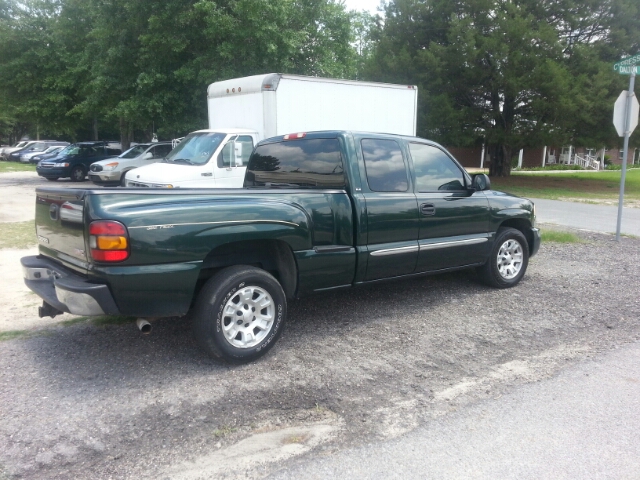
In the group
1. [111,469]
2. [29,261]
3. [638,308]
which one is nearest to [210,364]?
[111,469]

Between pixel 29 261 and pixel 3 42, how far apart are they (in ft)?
70.4

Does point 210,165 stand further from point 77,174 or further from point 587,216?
point 77,174

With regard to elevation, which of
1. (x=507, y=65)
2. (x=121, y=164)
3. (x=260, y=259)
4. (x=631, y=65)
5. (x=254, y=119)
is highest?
(x=507, y=65)

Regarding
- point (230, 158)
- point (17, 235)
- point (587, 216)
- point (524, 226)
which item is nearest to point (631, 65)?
point (524, 226)

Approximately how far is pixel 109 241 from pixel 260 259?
1368mm

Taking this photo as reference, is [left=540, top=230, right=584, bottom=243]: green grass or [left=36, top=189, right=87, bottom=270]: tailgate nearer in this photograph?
[left=36, top=189, right=87, bottom=270]: tailgate

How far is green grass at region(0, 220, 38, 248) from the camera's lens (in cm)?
919

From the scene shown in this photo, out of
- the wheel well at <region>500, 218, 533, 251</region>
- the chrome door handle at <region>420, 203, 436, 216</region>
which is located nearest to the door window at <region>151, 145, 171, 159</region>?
the wheel well at <region>500, 218, 533, 251</region>

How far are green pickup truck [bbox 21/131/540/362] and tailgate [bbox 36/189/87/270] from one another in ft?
0.06

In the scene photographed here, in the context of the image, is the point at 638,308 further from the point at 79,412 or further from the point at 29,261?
the point at 29,261

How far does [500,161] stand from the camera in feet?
94.3

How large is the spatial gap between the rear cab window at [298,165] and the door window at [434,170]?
991 millimetres

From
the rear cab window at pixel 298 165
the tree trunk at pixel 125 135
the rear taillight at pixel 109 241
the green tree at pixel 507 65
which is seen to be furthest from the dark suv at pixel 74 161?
the rear taillight at pixel 109 241

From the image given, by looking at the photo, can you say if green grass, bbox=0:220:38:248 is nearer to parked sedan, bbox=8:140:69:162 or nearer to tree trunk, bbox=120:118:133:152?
tree trunk, bbox=120:118:133:152
